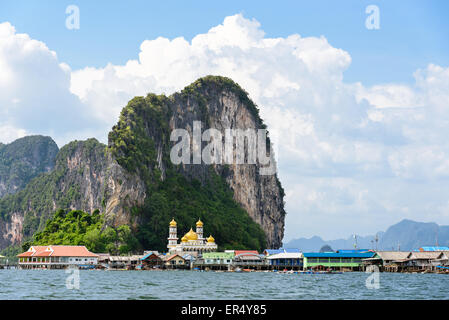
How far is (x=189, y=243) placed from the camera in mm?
135125

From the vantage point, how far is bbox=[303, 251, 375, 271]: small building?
344 ft

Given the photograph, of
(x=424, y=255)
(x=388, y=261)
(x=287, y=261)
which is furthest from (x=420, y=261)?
(x=287, y=261)

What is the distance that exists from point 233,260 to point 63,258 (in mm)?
32519

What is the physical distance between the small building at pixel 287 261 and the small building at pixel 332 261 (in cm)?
345

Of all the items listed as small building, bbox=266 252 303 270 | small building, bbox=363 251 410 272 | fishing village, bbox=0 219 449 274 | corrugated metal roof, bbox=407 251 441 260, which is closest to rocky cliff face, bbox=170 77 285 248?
fishing village, bbox=0 219 449 274

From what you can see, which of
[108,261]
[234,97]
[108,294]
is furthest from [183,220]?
[108,294]

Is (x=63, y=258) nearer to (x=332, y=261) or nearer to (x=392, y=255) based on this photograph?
(x=332, y=261)

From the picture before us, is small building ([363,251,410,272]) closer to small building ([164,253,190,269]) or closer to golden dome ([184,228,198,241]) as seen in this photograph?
small building ([164,253,190,269])

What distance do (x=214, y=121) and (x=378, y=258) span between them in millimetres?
80583

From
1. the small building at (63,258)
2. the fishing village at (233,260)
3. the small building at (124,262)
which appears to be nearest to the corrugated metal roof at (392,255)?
the fishing village at (233,260)

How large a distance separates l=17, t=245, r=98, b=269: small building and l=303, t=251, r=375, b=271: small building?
40.1 m

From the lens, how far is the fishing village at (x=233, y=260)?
105m

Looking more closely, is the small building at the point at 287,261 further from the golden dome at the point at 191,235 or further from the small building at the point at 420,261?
the golden dome at the point at 191,235
